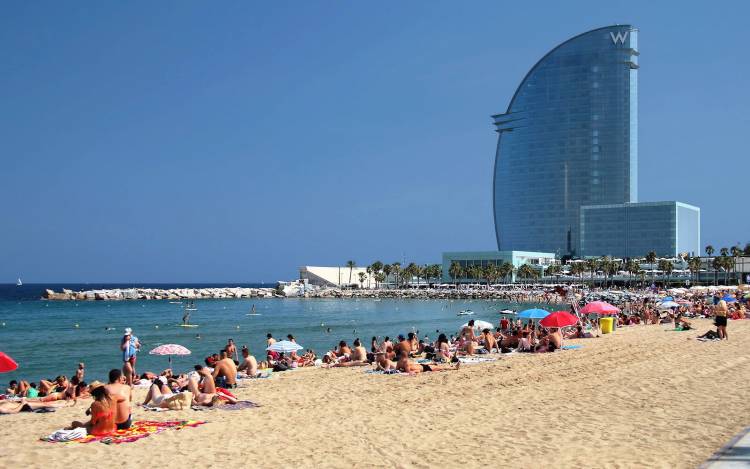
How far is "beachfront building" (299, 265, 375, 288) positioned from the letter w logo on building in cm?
7870

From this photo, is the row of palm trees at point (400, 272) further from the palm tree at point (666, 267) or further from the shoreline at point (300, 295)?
the palm tree at point (666, 267)

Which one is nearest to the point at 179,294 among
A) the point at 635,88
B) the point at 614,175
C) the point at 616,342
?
the point at 616,342

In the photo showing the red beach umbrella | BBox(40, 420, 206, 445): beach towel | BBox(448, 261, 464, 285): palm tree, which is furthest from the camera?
BBox(448, 261, 464, 285): palm tree

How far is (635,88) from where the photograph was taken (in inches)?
6284

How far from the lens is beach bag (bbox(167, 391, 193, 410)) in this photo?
1205 cm

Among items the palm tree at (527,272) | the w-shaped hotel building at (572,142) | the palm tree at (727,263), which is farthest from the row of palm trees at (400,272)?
the palm tree at (727,263)

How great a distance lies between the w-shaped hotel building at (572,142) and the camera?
516 feet

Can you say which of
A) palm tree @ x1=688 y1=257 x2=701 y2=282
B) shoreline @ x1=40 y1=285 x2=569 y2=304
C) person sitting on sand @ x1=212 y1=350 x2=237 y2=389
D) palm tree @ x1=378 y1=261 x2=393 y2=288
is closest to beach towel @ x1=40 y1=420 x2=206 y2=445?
person sitting on sand @ x1=212 y1=350 x2=237 y2=389

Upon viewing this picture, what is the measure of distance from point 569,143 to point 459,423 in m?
155

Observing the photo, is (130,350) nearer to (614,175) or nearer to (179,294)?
(179,294)

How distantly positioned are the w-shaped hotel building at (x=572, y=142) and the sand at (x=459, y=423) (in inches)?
5667

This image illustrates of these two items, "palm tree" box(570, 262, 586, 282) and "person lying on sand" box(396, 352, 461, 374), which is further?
"palm tree" box(570, 262, 586, 282)

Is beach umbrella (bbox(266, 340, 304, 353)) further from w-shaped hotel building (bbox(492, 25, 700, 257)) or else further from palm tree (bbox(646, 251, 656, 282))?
w-shaped hotel building (bbox(492, 25, 700, 257))

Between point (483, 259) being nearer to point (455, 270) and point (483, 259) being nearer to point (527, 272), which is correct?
point (455, 270)
